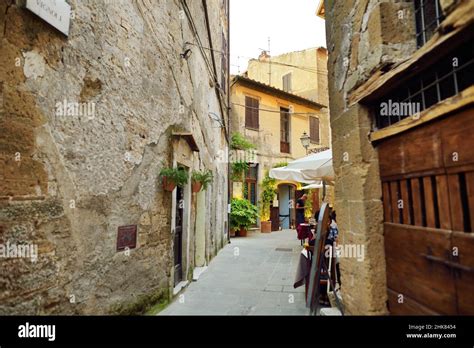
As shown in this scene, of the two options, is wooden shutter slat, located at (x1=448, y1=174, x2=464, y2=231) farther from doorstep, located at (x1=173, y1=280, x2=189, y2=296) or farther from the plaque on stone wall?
doorstep, located at (x1=173, y1=280, x2=189, y2=296)

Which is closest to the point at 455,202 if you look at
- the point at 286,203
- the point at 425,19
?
the point at 425,19

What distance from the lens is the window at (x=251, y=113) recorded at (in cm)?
1349

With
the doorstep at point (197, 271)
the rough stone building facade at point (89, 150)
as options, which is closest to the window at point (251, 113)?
the doorstep at point (197, 271)

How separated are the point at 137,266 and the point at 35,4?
2.71 meters

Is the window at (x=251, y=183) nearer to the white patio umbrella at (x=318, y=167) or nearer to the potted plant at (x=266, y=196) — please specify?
the potted plant at (x=266, y=196)

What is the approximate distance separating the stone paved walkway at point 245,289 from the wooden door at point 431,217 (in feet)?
6.20

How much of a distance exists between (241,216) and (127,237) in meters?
7.85

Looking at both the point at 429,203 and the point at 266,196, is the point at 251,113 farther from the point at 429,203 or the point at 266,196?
the point at 429,203

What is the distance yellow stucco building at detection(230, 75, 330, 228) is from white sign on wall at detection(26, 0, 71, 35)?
10441mm

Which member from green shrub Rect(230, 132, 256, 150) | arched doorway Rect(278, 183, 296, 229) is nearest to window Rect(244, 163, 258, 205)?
green shrub Rect(230, 132, 256, 150)

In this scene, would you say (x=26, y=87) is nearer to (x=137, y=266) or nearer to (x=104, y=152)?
(x=104, y=152)

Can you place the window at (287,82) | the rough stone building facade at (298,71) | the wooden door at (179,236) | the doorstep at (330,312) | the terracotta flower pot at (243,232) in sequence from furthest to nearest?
the window at (287,82)
the rough stone building facade at (298,71)
the terracotta flower pot at (243,232)
the wooden door at (179,236)
the doorstep at (330,312)
